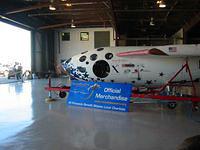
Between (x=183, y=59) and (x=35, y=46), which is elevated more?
(x=35, y=46)

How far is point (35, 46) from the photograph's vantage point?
2920cm

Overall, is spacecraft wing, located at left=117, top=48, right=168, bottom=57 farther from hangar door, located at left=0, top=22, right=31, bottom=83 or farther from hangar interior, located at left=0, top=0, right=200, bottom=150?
hangar door, located at left=0, top=22, right=31, bottom=83

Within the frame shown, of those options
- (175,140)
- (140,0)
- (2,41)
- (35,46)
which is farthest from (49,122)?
(35,46)

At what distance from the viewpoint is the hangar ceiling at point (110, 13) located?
1867cm

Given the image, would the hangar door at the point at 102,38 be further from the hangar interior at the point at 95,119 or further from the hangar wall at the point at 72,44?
the hangar interior at the point at 95,119

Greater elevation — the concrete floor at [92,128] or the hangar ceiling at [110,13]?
the hangar ceiling at [110,13]

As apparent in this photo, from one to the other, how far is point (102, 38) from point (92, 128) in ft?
85.1

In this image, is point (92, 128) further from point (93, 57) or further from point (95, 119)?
point (93, 57)

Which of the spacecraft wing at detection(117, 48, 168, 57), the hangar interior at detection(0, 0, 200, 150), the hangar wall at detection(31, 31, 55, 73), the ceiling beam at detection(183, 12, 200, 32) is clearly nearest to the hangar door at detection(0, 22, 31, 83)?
the hangar wall at detection(31, 31, 55, 73)

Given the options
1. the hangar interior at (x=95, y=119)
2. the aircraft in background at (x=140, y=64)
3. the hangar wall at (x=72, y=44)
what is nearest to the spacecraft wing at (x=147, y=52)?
the aircraft in background at (x=140, y=64)

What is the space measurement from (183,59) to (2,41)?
66.2 feet

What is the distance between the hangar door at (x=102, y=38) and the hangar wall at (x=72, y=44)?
35 cm

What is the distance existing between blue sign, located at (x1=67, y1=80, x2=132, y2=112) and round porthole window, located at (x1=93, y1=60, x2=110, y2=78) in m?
1.42

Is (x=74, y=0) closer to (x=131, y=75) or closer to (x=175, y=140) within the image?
(x=131, y=75)
